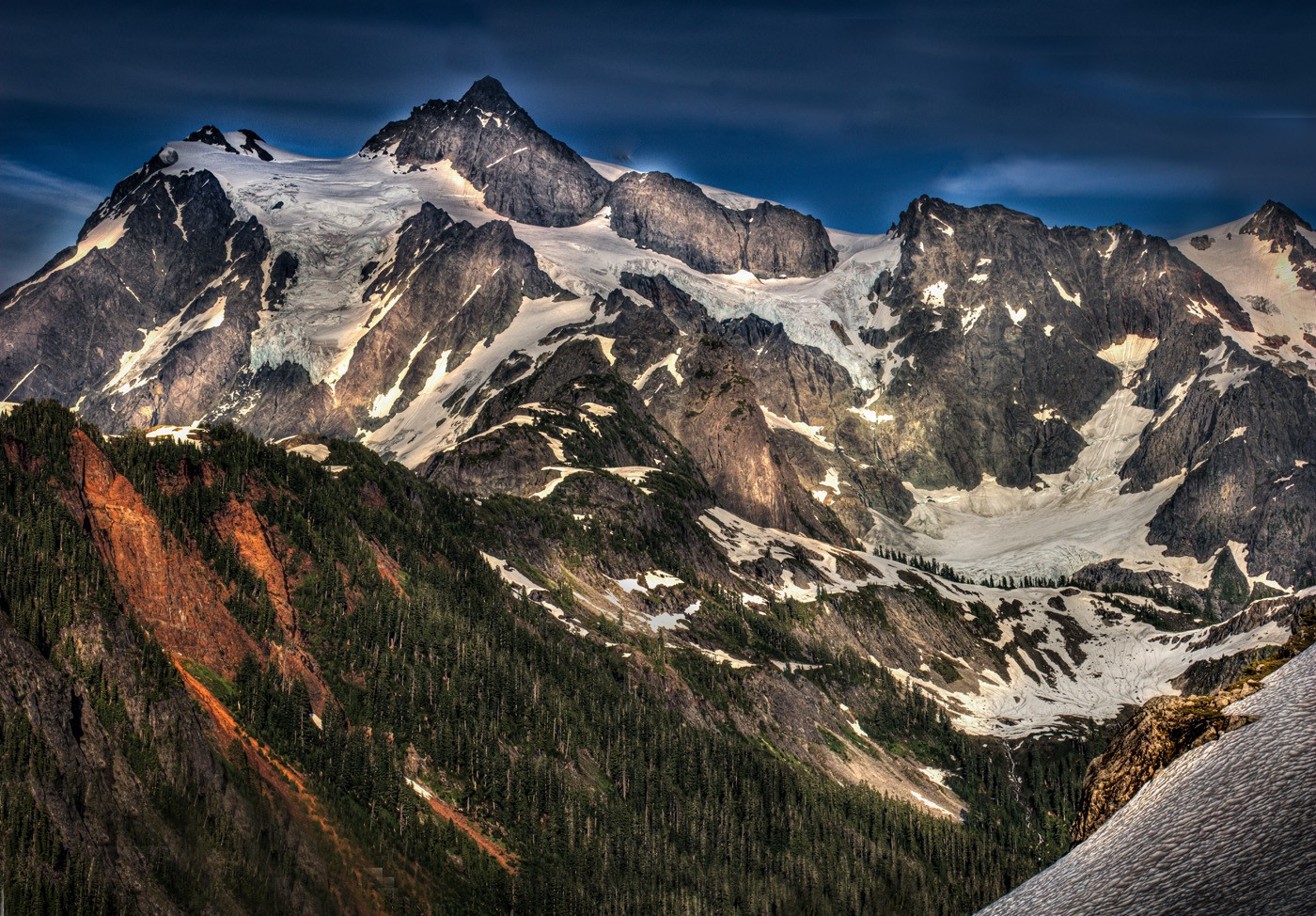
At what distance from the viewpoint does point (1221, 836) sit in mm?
10586

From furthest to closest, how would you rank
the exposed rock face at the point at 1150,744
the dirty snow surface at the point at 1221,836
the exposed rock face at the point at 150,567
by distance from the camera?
1. the exposed rock face at the point at 150,567
2. the exposed rock face at the point at 1150,744
3. the dirty snow surface at the point at 1221,836

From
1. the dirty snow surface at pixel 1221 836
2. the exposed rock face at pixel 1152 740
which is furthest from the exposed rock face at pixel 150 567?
the dirty snow surface at pixel 1221 836

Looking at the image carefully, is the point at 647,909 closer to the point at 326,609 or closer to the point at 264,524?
the point at 326,609

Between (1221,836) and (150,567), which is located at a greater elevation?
(150,567)

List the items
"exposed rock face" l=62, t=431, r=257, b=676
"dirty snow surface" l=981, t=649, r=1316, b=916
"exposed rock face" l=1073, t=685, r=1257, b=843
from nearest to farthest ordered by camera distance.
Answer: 1. "dirty snow surface" l=981, t=649, r=1316, b=916
2. "exposed rock face" l=1073, t=685, r=1257, b=843
3. "exposed rock face" l=62, t=431, r=257, b=676

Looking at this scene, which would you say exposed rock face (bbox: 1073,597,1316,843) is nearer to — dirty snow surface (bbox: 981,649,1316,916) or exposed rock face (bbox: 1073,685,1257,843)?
exposed rock face (bbox: 1073,685,1257,843)

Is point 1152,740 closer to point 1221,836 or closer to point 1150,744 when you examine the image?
point 1150,744

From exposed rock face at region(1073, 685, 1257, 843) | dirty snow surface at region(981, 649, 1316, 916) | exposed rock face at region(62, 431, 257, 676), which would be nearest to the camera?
dirty snow surface at region(981, 649, 1316, 916)

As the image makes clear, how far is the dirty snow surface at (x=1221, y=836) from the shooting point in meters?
9.38

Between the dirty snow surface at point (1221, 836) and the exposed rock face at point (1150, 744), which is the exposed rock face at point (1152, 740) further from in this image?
the dirty snow surface at point (1221, 836)

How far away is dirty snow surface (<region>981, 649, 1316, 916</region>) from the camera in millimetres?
9375

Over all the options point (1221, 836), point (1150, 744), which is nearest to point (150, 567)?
point (1150, 744)

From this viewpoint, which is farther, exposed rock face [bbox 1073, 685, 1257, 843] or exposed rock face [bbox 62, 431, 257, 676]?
exposed rock face [bbox 62, 431, 257, 676]

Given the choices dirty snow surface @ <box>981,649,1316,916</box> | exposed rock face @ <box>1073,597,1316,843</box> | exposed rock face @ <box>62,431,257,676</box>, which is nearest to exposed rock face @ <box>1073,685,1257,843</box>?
exposed rock face @ <box>1073,597,1316,843</box>
